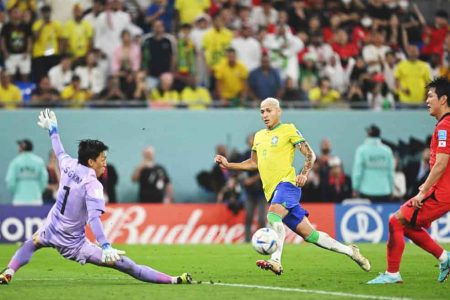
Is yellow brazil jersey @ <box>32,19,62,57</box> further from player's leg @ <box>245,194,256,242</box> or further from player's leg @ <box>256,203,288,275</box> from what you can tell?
player's leg @ <box>256,203,288,275</box>

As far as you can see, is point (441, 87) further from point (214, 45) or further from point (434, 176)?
point (214, 45)

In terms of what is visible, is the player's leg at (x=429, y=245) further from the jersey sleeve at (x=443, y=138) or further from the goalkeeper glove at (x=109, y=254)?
the goalkeeper glove at (x=109, y=254)

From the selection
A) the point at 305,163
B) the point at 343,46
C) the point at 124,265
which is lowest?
the point at 124,265

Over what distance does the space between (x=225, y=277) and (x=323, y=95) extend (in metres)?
13.1

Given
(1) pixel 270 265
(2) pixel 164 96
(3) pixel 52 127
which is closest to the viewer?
(3) pixel 52 127

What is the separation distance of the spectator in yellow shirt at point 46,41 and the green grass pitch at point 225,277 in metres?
5.88

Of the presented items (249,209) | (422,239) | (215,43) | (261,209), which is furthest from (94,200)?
(215,43)

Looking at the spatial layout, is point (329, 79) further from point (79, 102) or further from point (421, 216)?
point (421, 216)

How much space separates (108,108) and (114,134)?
0.69 m

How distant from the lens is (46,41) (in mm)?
25500

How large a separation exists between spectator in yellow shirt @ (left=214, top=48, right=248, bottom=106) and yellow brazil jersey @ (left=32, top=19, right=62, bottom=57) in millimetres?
3893

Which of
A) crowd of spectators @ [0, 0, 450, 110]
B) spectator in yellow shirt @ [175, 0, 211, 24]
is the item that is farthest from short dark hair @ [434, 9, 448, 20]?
spectator in yellow shirt @ [175, 0, 211, 24]

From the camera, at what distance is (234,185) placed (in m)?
25.5

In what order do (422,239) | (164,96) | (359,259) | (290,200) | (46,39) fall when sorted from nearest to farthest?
(422,239)
(290,200)
(359,259)
(46,39)
(164,96)
